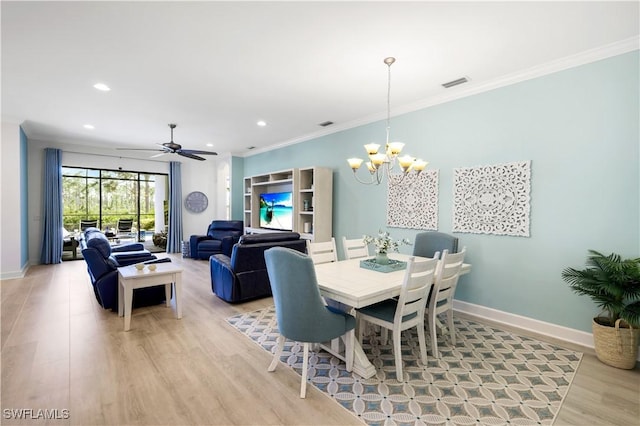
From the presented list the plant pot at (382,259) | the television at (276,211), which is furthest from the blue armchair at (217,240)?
the plant pot at (382,259)

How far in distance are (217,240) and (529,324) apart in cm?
Result: 634

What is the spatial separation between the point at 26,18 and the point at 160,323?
9.86 feet

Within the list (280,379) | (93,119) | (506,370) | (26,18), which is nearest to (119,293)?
(280,379)

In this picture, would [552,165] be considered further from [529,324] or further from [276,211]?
[276,211]

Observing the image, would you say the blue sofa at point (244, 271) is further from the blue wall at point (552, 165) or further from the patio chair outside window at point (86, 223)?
the patio chair outside window at point (86, 223)

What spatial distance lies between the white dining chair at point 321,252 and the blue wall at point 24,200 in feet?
18.9

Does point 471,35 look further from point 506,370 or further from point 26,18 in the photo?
point 26,18

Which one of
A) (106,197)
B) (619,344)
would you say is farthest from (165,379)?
(106,197)

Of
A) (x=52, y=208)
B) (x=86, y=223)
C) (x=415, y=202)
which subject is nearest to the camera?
(x=415, y=202)

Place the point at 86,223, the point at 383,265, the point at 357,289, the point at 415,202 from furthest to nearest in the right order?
the point at 86,223 < the point at 415,202 < the point at 383,265 < the point at 357,289

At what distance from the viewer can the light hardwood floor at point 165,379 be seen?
1887mm

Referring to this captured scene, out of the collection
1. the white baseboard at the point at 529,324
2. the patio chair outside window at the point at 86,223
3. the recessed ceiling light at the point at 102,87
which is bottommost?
the white baseboard at the point at 529,324

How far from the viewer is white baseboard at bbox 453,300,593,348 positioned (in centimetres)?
287

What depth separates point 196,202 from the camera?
344 inches
